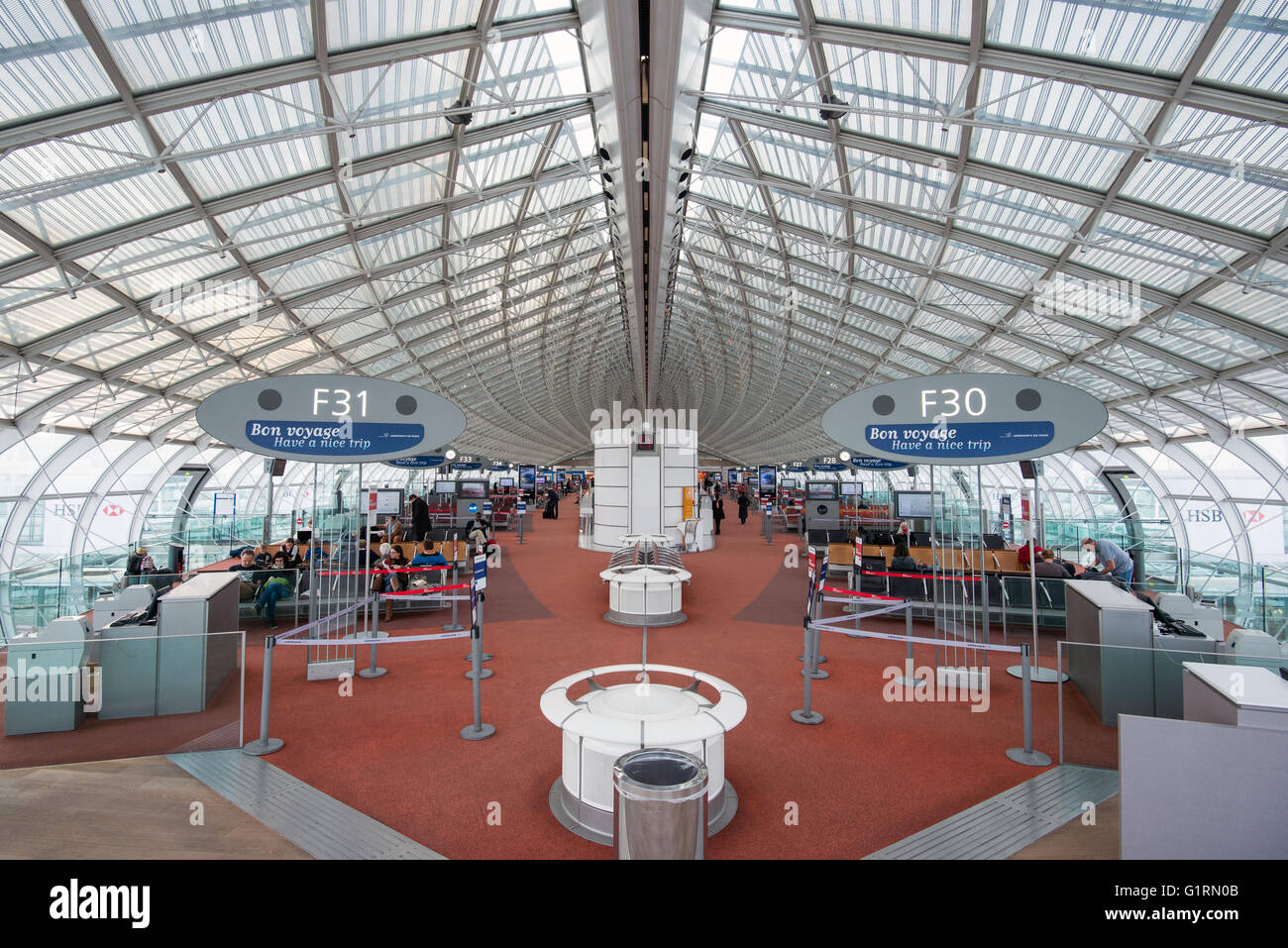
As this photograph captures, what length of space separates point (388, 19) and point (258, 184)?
5.04m

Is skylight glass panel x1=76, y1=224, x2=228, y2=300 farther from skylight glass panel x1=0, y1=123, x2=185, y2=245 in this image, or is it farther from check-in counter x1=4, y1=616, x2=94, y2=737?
check-in counter x1=4, y1=616, x2=94, y2=737

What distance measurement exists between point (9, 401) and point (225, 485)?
15508 mm

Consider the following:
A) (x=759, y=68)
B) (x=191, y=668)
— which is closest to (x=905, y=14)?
(x=759, y=68)

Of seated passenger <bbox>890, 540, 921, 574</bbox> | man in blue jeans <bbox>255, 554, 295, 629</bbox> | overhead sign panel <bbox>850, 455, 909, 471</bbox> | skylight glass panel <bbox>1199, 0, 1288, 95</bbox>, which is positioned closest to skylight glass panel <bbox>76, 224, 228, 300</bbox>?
man in blue jeans <bbox>255, 554, 295, 629</bbox>

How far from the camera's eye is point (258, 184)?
41.5 ft

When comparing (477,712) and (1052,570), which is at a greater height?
(1052,570)

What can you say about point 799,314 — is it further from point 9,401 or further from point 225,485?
point 225,485

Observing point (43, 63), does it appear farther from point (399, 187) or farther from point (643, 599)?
point (643, 599)

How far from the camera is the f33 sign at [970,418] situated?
18.5ft

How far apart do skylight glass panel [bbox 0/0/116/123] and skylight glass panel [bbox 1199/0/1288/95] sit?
1501 centimetres

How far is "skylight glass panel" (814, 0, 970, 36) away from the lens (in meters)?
9.33

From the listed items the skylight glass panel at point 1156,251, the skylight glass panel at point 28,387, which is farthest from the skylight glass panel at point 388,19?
the skylight glass panel at point 28,387

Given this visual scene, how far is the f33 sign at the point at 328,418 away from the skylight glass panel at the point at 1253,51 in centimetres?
1104

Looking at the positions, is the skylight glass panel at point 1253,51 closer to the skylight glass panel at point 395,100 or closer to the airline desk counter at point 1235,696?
the airline desk counter at point 1235,696
